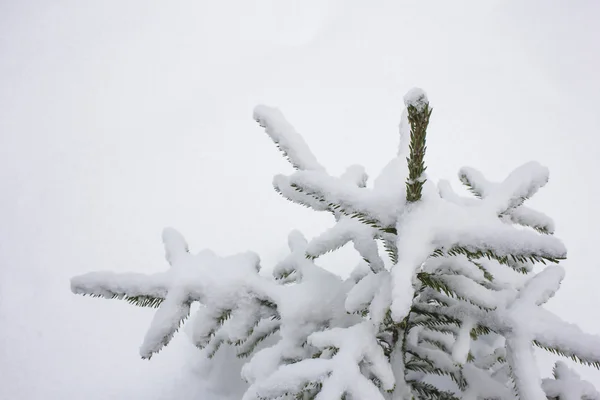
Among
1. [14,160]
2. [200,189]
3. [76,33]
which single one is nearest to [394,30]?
[200,189]

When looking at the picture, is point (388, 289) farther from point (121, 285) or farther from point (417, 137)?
point (121, 285)

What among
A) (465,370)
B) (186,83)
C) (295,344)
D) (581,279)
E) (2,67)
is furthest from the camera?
(186,83)

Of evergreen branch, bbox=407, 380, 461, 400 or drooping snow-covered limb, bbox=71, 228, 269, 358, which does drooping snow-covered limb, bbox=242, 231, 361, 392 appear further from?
evergreen branch, bbox=407, 380, 461, 400

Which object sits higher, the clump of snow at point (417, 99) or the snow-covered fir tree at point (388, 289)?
the clump of snow at point (417, 99)

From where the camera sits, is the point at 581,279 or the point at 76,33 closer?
the point at 581,279

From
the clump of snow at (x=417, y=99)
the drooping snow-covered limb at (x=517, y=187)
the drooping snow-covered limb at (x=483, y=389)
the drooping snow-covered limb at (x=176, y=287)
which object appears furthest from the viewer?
the drooping snow-covered limb at (x=483, y=389)

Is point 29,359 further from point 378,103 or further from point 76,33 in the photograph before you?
point 76,33

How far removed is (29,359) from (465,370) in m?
2.94

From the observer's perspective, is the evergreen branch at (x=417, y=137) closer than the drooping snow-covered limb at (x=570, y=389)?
Yes

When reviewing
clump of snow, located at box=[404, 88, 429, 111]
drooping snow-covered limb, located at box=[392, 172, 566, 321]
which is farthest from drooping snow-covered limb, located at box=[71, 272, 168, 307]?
clump of snow, located at box=[404, 88, 429, 111]

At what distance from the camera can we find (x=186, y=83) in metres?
6.16

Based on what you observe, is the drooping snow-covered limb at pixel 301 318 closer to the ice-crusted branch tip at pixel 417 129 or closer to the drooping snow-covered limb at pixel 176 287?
the drooping snow-covered limb at pixel 176 287

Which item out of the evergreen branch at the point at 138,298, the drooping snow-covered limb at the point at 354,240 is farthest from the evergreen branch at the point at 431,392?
the evergreen branch at the point at 138,298

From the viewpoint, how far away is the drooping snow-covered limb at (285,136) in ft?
5.50
